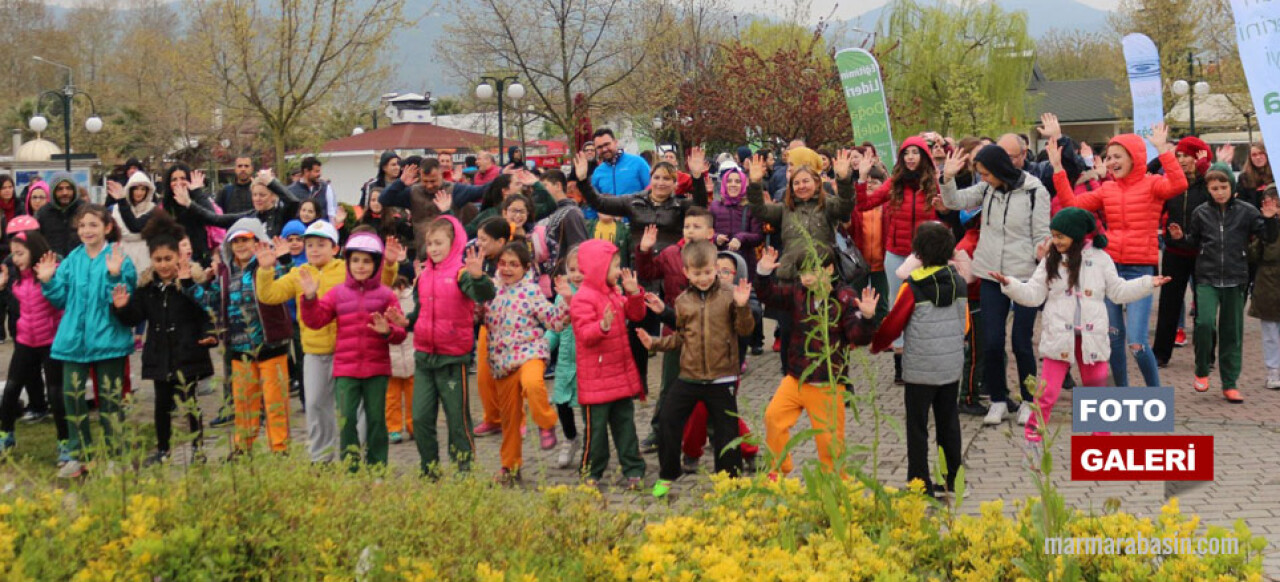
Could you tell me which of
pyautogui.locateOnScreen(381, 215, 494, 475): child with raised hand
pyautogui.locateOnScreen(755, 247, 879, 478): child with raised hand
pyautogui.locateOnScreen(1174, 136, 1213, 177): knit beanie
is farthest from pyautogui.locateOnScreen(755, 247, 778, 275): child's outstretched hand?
pyautogui.locateOnScreen(1174, 136, 1213, 177): knit beanie

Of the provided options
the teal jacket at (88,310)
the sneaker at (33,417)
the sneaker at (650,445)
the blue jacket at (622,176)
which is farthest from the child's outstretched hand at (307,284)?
the blue jacket at (622,176)

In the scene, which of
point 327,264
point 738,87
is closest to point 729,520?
point 327,264

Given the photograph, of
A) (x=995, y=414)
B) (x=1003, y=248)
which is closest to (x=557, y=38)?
(x=1003, y=248)

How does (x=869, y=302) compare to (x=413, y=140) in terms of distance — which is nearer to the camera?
(x=869, y=302)

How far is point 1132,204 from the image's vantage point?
9.16 metres

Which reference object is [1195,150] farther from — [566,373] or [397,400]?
[397,400]

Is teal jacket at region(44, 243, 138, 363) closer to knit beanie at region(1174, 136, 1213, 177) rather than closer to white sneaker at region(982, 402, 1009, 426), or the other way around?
white sneaker at region(982, 402, 1009, 426)

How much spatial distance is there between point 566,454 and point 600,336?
1.35m

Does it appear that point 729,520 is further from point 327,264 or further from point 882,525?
point 327,264

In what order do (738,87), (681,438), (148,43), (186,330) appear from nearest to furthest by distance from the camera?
(681,438) < (186,330) < (738,87) < (148,43)

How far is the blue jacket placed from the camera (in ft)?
36.5

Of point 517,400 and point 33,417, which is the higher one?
point 517,400

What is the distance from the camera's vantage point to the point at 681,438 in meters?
7.07

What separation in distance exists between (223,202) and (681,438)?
8571mm
